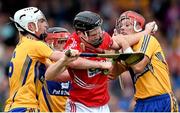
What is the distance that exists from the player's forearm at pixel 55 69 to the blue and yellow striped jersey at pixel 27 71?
41 cm

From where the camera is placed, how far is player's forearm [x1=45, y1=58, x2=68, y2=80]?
32.9 ft

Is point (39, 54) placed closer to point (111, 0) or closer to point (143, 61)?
point (143, 61)

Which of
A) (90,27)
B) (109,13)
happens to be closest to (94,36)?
(90,27)

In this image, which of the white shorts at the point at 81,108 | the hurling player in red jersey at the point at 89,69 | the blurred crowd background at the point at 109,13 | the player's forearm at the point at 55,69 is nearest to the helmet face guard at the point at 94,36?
the hurling player in red jersey at the point at 89,69

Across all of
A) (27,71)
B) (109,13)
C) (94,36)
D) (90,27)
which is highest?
(90,27)

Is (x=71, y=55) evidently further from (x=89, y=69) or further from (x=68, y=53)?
(x=89, y=69)

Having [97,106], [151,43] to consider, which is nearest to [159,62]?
[151,43]

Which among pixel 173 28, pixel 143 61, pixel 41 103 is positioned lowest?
pixel 173 28

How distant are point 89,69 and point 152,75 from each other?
930mm

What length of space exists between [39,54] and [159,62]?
61.6 inches

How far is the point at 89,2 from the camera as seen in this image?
19266 millimetres

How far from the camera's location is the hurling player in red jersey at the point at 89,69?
411 inches

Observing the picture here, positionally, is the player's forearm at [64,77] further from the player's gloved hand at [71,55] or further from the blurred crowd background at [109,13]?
the blurred crowd background at [109,13]

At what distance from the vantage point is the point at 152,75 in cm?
1102
